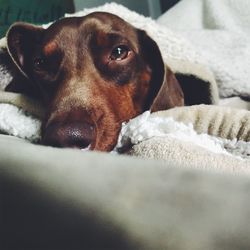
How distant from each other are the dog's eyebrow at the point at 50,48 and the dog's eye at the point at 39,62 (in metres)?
0.04

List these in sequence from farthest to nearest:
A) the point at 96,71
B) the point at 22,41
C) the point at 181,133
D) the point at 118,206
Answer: the point at 22,41, the point at 96,71, the point at 181,133, the point at 118,206

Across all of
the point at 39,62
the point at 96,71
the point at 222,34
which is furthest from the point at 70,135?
the point at 222,34

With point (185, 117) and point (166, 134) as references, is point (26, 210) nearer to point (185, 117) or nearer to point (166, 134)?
point (166, 134)

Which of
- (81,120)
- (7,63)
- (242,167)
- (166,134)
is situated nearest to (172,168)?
(242,167)

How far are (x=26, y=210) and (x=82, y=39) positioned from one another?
1.04 m

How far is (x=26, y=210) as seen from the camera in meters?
0.22

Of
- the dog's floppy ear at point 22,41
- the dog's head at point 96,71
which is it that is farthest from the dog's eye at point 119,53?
the dog's floppy ear at point 22,41

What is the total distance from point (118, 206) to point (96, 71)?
0.99 meters

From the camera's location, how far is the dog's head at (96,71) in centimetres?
100

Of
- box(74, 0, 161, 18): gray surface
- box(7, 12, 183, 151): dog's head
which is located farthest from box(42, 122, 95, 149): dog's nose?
box(74, 0, 161, 18): gray surface

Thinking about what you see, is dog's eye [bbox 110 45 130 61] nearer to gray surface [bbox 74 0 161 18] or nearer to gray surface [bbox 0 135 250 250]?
gray surface [bbox 0 135 250 250]

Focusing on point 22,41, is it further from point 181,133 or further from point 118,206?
point 118,206

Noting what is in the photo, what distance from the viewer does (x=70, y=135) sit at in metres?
0.84

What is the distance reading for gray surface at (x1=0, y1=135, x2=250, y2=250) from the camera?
0.20m
